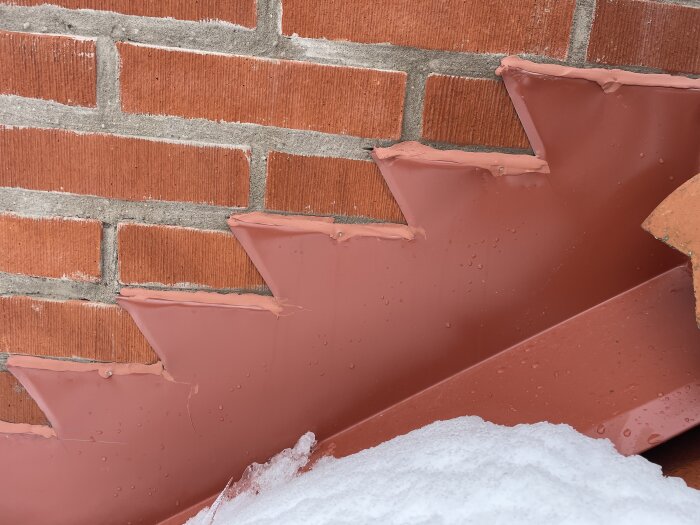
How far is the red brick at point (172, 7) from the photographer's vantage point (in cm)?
67

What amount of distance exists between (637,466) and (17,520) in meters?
0.80

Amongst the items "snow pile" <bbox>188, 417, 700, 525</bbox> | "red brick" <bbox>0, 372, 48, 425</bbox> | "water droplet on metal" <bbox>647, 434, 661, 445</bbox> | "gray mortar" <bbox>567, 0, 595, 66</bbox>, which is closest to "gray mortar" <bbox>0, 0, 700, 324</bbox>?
"gray mortar" <bbox>567, 0, 595, 66</bbox>

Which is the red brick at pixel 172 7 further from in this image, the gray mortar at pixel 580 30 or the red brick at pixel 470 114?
the gray mortar at pixel 580 30

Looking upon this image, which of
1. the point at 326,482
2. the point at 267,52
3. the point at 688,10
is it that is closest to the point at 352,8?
the point at 267,52

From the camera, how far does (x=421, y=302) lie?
743 mm

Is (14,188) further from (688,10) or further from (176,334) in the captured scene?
(688,10)

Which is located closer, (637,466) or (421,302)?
(637,466)

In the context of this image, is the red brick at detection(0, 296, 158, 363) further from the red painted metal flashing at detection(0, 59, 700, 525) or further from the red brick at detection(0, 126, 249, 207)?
the red brick at detection(0, 126, 249, 207)

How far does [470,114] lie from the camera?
0.72 meters

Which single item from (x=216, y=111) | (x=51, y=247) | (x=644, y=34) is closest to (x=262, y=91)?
(x=216, y=111)

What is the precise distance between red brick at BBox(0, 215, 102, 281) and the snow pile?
39 centimetres

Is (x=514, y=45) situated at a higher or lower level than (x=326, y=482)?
higher

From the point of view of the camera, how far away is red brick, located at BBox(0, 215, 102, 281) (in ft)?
2.40

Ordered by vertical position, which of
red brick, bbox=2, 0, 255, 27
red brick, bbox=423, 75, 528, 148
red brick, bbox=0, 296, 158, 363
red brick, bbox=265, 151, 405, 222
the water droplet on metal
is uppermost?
red brick, bbox=2, 0, 255, 27
